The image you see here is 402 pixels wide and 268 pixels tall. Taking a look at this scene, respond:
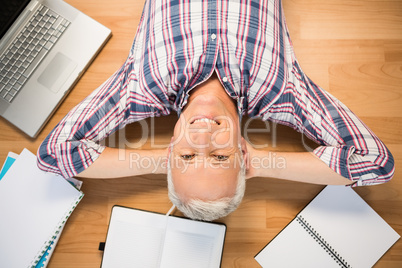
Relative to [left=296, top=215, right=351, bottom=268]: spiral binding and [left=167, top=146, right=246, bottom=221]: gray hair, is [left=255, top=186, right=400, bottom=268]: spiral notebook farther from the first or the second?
[left=167, top=146, right=246, bottom=221]: gray hair

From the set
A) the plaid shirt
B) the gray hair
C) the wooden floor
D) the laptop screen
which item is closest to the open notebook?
the wooden floor

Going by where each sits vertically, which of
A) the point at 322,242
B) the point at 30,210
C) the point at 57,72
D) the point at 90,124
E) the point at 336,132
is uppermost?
the point at 57,72

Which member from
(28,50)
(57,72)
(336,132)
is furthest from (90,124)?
(336,132)

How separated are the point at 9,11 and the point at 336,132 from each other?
105cm

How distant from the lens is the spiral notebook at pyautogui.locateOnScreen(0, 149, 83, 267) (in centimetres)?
97

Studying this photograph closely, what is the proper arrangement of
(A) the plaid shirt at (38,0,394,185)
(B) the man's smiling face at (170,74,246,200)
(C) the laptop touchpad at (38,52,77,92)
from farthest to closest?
(C) the laptop touchpad at (38,52,77,92) → (A) the plaid shirt at (38,0,394,185) → (B) the man's smiling face at (170,74,246,200)

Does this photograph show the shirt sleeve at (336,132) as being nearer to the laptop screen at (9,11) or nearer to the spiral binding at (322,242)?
the spiral binding at (322,242)

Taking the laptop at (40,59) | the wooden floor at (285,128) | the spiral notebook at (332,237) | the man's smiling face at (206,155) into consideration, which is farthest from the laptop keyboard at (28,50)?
the spiral notebook at (332,237)

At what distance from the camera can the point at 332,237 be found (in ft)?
3.24

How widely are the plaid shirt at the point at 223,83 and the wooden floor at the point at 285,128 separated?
4.3 inches

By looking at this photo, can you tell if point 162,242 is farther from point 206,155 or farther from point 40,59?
point 40,59

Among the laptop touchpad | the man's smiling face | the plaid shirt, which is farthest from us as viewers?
the laptop touchpad

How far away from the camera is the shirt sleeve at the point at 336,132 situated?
93 cm

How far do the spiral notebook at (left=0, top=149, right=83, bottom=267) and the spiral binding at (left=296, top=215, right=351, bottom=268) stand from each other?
0.74m
